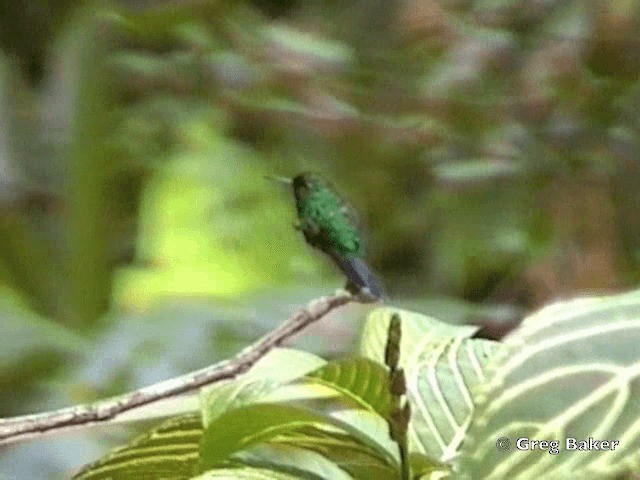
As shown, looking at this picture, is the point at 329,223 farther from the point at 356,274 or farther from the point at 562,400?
the point at 562,400

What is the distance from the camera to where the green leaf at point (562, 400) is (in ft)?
0.64

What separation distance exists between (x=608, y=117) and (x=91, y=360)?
0.39 meters

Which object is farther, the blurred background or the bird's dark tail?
the blurred background

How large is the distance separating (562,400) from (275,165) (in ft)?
2.51

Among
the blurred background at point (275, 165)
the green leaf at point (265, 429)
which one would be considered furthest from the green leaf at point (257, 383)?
the blurred background at point (275, 165)

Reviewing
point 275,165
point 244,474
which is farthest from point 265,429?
point 275,165

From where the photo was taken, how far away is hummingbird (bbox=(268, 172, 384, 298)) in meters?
0.32

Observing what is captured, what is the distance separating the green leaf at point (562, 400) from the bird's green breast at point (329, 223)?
0.11 metres

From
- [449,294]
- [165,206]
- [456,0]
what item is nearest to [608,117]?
[456,0]

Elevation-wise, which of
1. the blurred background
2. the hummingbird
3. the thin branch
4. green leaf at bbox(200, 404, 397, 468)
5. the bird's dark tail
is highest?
the blurred background

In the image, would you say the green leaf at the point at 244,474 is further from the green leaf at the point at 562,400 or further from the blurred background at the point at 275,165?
the blurred background at the point at 275,165

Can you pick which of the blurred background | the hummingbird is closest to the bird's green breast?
the hummingbird

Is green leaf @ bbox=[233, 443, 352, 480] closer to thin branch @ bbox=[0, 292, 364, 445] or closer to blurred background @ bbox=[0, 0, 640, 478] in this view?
thin branch @ bbox=[0, 292, 364, 445]

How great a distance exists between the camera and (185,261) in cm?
111
